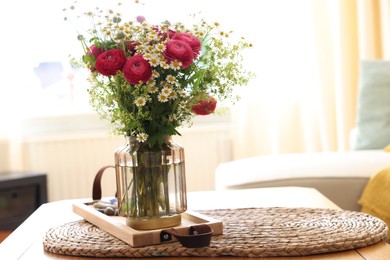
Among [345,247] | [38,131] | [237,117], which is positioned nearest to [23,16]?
[38,131]

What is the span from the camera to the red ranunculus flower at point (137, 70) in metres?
1.50

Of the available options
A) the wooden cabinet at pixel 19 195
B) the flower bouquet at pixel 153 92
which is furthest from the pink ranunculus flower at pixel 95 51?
the wooden cabinet at pixel 19 195

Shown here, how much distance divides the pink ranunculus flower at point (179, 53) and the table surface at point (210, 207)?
1.27 ft

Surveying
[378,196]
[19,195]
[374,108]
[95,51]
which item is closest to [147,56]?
[95,51]

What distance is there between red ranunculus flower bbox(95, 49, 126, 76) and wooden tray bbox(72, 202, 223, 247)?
33 cm

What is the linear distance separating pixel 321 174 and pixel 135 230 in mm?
1279

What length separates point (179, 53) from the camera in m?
1.51

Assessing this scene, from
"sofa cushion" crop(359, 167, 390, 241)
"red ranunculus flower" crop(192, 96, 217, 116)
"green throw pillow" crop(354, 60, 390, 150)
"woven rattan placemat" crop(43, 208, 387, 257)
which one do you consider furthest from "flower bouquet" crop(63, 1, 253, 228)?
"green throw pillow" crop(354, 60, 390, 150)

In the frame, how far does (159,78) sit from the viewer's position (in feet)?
5.09

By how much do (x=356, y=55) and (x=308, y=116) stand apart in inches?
16.9

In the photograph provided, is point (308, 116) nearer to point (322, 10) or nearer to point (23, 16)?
point (322, 10)

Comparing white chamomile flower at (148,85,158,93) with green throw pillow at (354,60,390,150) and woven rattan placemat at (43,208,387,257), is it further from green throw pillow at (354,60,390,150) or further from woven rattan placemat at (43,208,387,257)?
green throw pillow at (354,60,390,150)

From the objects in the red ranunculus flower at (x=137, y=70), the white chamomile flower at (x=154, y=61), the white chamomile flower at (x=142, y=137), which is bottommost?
the white chamomile flower at (x=142, y=137)

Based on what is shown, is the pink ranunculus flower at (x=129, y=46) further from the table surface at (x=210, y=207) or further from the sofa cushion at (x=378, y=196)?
the sofa cushion at (x=378, y=196)
